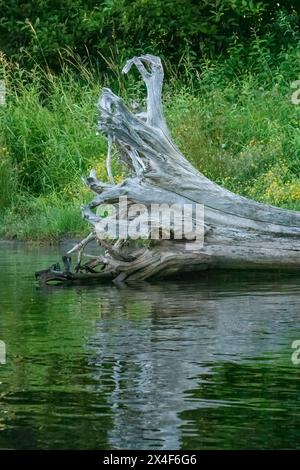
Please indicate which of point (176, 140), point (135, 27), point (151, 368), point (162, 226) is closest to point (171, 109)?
point (176, 140)

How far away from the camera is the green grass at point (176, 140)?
1838 centimetres

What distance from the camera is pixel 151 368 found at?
8422mm

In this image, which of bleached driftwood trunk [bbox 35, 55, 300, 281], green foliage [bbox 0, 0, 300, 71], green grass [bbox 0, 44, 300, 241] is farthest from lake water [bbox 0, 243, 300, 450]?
green foliage [bbox 0, 0, 300, 71]

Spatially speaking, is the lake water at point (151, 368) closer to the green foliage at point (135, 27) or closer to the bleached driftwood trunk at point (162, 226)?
the bleached driftwood trunk at point (162, 226)

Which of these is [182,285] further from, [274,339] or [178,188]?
[274,339]

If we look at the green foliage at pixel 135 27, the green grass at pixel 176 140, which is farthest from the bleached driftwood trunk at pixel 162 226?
the green foliage at pixel 135 27

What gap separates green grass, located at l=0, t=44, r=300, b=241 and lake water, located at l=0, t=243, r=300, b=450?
5.28 m

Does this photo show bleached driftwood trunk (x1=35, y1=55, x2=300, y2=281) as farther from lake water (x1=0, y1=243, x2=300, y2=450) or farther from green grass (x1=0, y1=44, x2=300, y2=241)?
green grass (x1=0, y1=44, x2=300, y2=241)

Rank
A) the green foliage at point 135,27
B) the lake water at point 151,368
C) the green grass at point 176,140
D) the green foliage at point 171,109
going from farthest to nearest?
the green foliage at point 135,27, the green foliage at point 171,109, the green grass at point 176,140, the lake water at point 151,368

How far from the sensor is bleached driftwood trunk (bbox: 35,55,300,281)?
1355cm

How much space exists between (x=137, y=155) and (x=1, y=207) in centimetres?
615

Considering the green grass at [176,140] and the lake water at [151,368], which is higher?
the green grass at [176,140]

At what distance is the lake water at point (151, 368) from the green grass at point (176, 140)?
17.3ft
